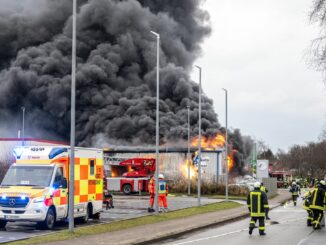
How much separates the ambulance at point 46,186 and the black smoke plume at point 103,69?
33.9 m

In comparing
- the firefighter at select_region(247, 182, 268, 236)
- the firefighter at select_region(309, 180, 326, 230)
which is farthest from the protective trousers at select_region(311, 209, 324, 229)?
the firefighter at select_region(247, 182, 268, 236)

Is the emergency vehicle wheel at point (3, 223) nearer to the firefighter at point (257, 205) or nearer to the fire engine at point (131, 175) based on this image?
the firefighter at point (257, 205)

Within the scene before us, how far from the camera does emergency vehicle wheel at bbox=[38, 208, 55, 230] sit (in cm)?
1747

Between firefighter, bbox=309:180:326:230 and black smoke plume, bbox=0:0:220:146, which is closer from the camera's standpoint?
firefighter, bbox=309:180:326:230

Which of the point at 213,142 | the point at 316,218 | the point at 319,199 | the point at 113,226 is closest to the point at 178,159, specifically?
the point at 213,142

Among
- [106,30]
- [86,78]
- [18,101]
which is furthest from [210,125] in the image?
[18,101]

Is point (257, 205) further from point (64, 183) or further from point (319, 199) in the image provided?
point (64, 183)

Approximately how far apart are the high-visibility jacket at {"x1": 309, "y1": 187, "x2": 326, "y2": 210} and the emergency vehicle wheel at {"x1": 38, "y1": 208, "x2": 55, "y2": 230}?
26.3 ft

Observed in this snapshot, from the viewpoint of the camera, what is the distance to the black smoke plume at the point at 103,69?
57562mm

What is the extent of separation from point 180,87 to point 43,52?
1614cm

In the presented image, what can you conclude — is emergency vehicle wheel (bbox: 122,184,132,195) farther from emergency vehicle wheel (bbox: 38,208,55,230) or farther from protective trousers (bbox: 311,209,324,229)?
protective trousers (bbox: 311,209,324,229)

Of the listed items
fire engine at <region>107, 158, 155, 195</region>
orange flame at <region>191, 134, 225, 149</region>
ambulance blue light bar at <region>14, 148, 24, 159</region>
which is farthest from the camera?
orange flame at <region>191, 134, 225, 149</region>

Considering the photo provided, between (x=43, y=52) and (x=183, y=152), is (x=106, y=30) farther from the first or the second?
(x=183, y=152)

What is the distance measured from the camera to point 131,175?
144 ft
